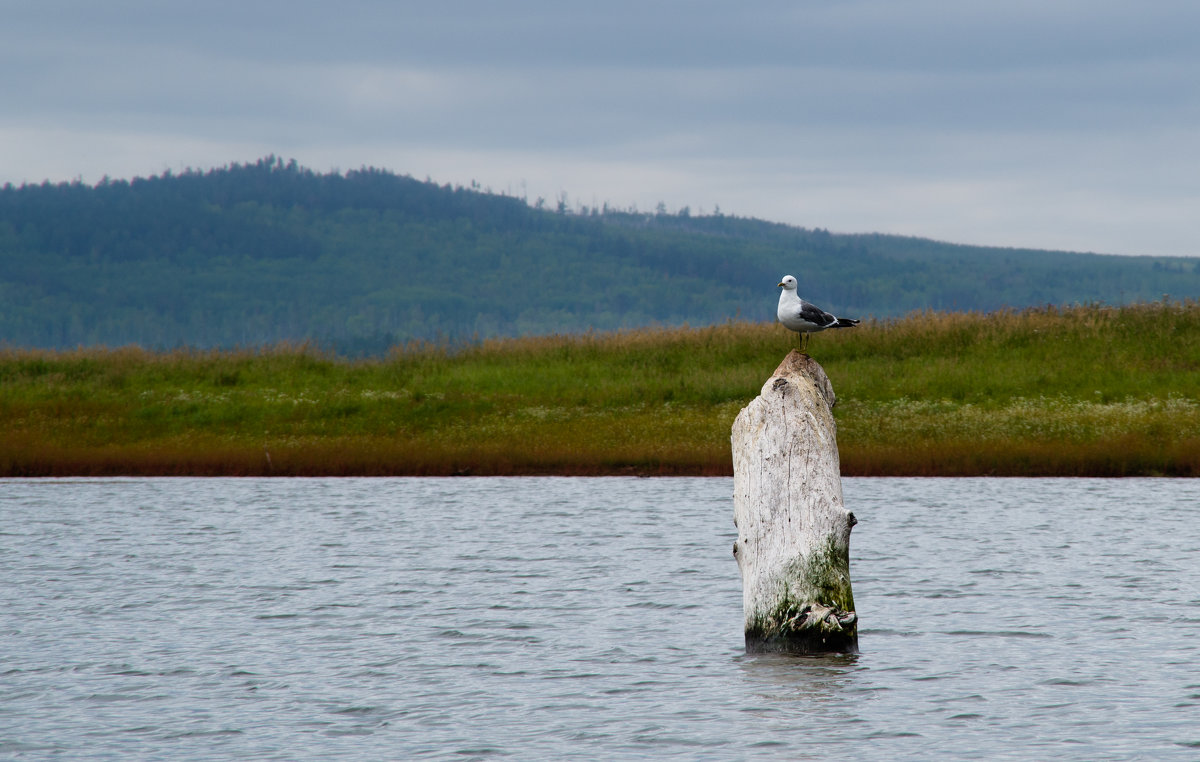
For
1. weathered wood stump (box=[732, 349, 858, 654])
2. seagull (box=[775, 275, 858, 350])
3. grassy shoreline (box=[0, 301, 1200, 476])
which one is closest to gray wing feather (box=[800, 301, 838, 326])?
seagull (box=[775, 275, 858, 350])

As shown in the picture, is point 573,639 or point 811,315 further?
point 811,315

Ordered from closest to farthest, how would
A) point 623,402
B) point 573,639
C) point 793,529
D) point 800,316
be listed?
point 793,529
point 573,639
point 800,316
point 623,402

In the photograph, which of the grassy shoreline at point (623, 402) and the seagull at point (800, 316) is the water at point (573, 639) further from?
the grassy shoreline at point (623, 402)

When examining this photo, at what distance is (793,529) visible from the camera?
51.1 feet

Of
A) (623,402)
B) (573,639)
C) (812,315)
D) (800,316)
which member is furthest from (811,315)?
(623,402)

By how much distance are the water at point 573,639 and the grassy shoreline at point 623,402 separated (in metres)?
8.25

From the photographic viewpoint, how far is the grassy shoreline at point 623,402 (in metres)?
39.0

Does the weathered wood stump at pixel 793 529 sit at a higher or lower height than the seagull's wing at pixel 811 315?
lower

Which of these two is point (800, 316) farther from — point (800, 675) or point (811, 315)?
point (800, 675)

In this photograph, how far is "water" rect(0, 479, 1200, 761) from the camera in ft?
43.4

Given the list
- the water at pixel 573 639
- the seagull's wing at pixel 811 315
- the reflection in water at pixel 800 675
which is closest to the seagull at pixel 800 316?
the seagull's wing at pixel 811 315

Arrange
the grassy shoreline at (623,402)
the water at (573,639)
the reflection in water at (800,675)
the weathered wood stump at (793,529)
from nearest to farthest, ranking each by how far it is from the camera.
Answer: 1. the water at (573,639)
2. the reflection in water at (800,675)
3. the weathered wood stump at (793,529)
4. the grassy shoreline at (623,402)

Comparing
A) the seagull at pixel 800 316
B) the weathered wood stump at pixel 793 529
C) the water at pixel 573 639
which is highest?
the seagull at pixel 800 316

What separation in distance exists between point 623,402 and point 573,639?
29128 millimetres
